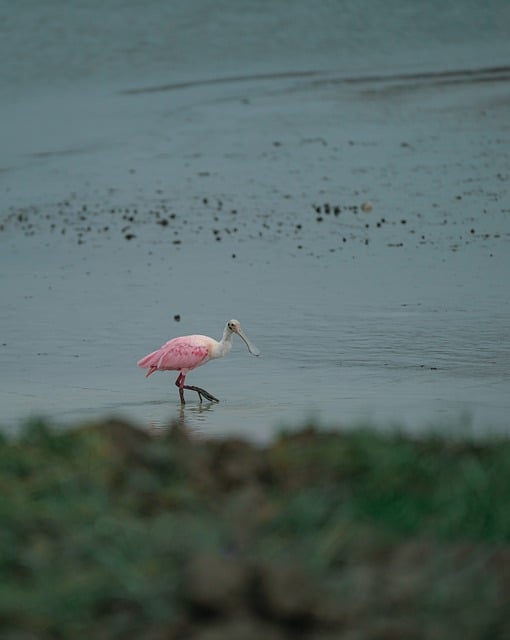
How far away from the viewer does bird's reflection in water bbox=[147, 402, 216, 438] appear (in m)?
9.86

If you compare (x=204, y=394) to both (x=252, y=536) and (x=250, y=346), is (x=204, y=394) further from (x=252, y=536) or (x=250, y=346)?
(x=252, y=536)

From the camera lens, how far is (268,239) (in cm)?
1820

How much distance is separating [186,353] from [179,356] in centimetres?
9

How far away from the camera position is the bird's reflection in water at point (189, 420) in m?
9.86

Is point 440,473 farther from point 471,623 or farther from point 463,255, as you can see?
point 463,255

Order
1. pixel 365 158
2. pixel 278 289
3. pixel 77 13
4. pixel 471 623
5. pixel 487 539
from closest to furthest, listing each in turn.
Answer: pixel 471 623 → pixel 487 539 → pixel 278 289 → pixel 365 158 → pixel 77 13

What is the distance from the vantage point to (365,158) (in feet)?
74.6

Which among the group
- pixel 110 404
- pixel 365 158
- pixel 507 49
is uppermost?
pixel 507 49

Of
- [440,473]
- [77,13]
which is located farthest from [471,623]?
[77,13]

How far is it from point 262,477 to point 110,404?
5.15 meters

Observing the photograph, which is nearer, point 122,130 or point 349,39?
point 122,130

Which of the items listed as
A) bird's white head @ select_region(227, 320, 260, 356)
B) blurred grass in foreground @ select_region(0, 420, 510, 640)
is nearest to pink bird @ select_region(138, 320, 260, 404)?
bird's white head @ select_region(227, 320, 260, 356)

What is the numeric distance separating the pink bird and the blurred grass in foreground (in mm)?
5231

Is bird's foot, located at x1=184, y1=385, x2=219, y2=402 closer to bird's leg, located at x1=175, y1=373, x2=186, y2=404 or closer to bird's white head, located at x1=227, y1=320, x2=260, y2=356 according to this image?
bird's leg, located at x1=175, y1=373, x2=186, y2=404
